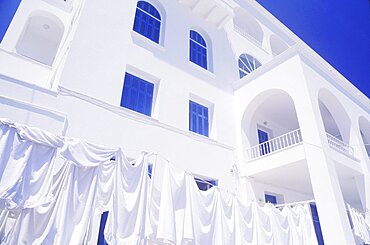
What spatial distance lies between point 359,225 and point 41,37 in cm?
1712

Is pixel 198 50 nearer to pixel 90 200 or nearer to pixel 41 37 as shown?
pixel 41 37

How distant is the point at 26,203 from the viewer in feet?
12.5

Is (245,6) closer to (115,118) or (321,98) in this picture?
(321,98)

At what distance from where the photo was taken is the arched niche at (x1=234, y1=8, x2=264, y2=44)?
16.1 meters

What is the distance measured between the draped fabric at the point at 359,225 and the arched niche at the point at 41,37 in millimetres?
15234

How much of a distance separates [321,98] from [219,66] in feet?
16.5

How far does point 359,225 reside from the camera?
8469mm

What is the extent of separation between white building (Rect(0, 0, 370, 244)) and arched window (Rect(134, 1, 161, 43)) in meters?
0.06

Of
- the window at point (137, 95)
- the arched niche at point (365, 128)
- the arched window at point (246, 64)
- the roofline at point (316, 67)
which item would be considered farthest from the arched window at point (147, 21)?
the arched niche at point (365, 128)

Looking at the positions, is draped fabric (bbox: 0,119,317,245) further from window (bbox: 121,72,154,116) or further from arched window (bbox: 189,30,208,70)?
arched window (bbox: 189,30,208,70)

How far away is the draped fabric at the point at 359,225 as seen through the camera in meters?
8.30

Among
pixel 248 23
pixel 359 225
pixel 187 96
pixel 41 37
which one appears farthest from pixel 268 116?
pixel 41 37

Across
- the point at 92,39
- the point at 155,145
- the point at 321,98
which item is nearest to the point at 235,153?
the point at 155,145

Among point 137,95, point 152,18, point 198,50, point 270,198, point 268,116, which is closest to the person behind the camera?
point 137,95
